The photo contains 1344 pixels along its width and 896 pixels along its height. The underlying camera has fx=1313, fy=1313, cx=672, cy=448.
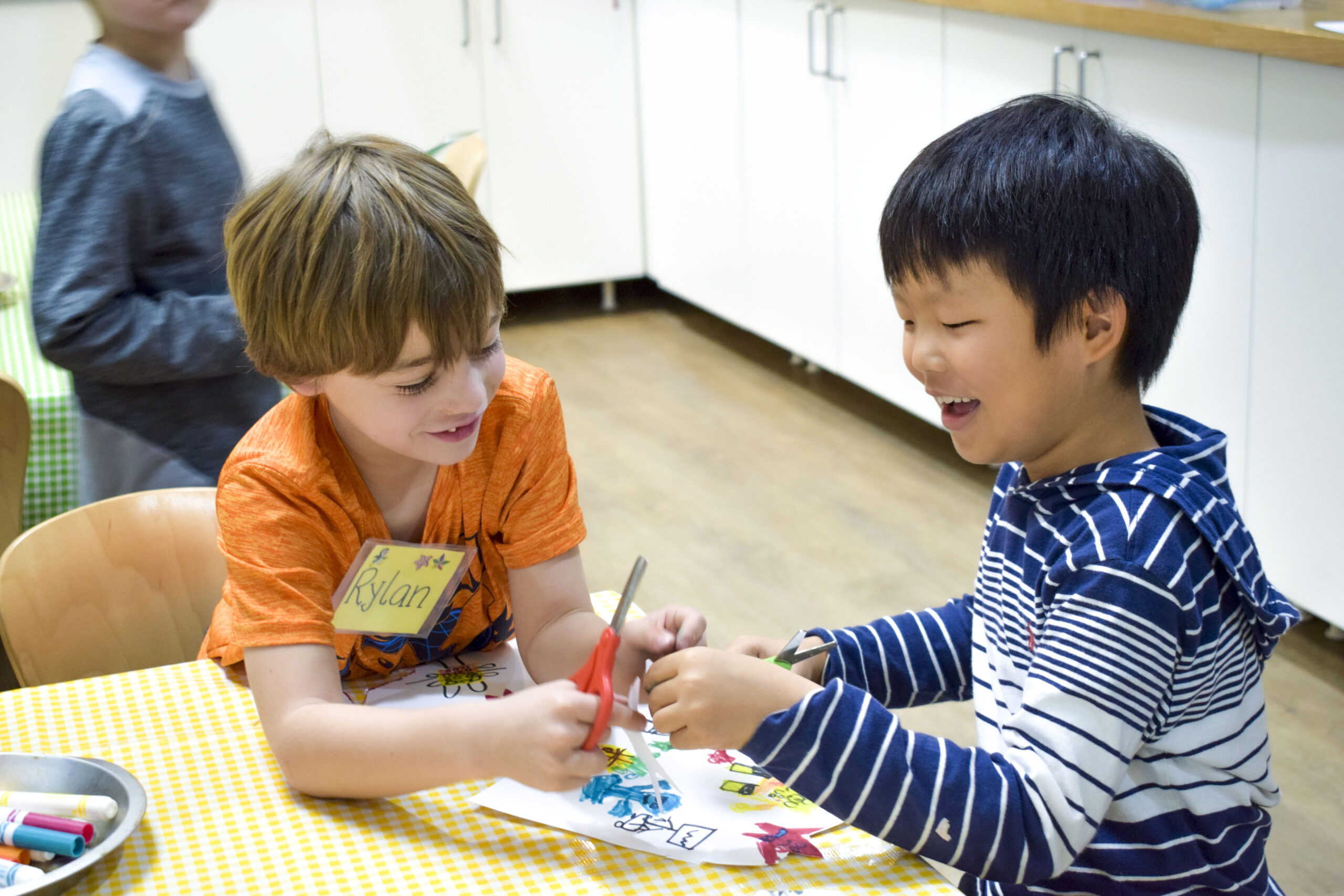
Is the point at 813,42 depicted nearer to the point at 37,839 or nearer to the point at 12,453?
the point at 12,453

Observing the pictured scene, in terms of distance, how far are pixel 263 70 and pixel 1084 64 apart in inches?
99.3

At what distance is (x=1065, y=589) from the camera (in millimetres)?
870

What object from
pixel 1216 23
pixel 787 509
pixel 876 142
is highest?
pixel 1216 23

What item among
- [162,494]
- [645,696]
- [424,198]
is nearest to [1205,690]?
[645,696]

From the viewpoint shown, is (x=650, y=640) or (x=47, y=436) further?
(x=47, y=436)

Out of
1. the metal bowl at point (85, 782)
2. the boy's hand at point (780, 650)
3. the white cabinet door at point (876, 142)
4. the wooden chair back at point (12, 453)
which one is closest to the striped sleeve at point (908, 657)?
the boy's hand at point (780, 650)

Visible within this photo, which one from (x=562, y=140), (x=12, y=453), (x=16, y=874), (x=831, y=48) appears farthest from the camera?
(x=562, y=140)

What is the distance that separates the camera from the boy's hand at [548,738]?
0.82 metres

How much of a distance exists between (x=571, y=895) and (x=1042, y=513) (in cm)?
42

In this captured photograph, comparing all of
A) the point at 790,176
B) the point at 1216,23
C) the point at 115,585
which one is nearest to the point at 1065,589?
the point at 115,585

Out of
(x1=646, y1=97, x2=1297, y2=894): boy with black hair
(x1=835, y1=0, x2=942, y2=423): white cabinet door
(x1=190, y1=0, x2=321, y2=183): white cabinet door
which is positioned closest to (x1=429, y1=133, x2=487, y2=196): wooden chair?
(x1=835, y1=0, x2=942, y2=423): white cabinet door

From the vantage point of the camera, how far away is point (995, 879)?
2.77 ft

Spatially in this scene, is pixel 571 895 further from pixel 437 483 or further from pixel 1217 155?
pixel 1217 155

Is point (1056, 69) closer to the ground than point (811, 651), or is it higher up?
higher up
